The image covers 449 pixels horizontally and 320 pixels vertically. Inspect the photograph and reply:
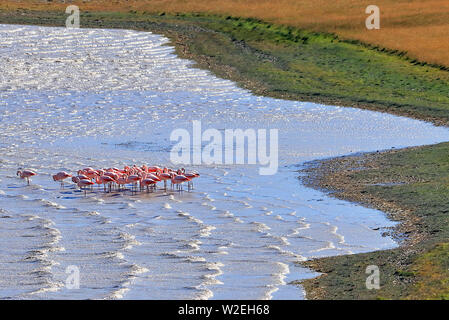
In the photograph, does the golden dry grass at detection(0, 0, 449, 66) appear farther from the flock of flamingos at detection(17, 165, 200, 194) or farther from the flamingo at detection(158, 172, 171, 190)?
the flamingo at detection(158, 172, 171, 190)

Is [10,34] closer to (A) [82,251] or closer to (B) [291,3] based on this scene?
(B) [291,3]
